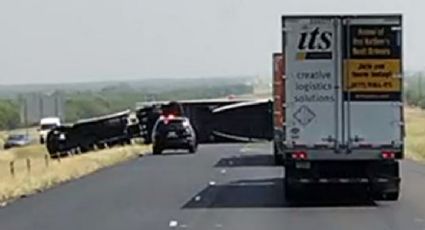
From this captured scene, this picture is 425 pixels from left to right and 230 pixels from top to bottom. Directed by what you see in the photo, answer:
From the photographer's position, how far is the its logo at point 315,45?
993 inches

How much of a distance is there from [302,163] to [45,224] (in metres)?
6.41

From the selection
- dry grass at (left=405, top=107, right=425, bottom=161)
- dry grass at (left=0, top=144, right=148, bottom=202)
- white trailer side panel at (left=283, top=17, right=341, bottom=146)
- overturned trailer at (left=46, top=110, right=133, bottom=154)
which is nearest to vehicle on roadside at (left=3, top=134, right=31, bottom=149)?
overturned trailer at (left=46, top=110, right=133, bottom=154)

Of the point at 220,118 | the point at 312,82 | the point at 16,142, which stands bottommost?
the point at 16,142

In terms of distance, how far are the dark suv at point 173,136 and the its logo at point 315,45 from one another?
30753mm

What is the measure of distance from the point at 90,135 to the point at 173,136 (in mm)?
13462

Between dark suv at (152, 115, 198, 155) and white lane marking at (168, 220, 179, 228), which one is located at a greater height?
A: white lane marking at (168, 220, 179, 228)

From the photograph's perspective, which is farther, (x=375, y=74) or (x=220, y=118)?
(x=220, y=118)

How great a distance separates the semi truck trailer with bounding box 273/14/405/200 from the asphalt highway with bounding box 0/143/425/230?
2.56 ft

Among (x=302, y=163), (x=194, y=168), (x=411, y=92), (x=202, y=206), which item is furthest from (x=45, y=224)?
(x=411, y=92)

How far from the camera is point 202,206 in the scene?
2508 centimetres

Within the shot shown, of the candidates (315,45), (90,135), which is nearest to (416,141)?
(90,135)

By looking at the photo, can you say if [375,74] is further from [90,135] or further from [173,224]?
[90,135]

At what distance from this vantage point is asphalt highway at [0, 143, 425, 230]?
2103 centimetres

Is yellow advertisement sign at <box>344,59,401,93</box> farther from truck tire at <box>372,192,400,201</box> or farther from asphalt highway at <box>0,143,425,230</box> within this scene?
asphalt highway at <box>0,143,425,230</box>
